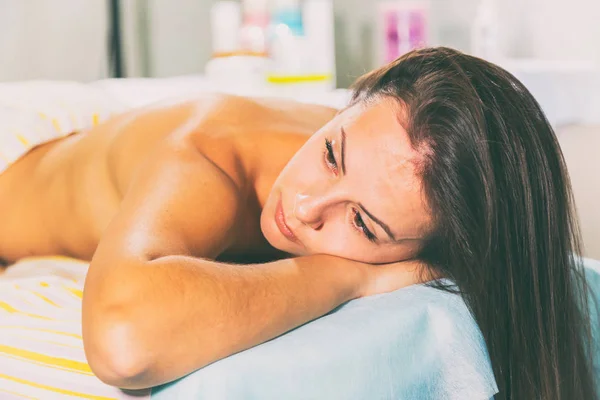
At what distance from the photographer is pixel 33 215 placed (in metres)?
1.26

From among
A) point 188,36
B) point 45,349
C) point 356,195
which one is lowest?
point 45,349

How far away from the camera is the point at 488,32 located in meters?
1.60

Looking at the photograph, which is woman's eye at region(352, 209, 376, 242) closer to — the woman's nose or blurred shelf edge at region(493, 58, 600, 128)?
the woman's nose

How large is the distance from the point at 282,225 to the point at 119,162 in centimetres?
30

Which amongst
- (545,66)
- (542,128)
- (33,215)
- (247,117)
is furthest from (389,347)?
(545,66)

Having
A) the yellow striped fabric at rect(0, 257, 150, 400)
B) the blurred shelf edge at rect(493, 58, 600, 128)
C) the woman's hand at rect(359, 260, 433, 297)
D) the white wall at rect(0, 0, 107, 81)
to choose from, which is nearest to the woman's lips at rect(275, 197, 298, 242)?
the woman's hand at rect(359, 260, 433, 297)

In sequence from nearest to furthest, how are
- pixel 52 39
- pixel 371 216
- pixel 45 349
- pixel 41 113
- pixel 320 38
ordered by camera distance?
pixel 45 349
pixel 371 216
pixel 41 113
pixel 320 38
pixel 52 39

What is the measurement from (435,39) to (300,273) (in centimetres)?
116

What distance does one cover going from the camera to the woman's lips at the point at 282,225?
36.2 inches

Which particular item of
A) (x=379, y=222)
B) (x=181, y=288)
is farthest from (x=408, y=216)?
(x=181, y=288)

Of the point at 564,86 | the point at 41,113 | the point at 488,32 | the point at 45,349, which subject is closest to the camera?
the point at 45,349

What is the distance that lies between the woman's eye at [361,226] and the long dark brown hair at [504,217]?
0.25 feet

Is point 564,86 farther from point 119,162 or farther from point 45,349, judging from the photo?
point 45,349

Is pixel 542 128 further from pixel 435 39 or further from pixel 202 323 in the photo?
pixel 435 39
